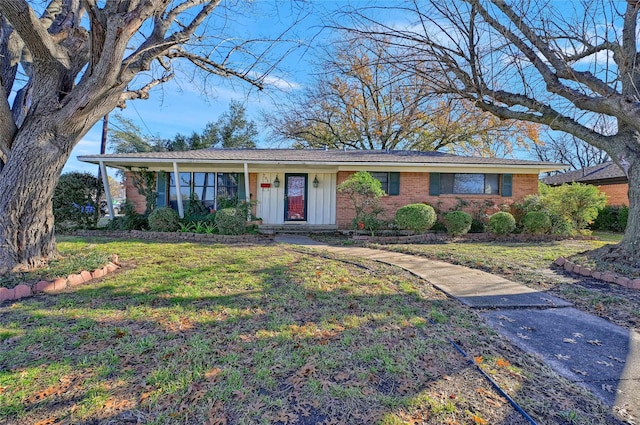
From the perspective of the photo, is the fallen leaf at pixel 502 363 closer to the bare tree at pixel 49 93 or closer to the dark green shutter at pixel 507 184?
the bare tree at pixel 49 93

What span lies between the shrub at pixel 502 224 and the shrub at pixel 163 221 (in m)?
10.5

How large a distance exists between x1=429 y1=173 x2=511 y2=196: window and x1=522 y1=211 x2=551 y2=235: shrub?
1946 mm

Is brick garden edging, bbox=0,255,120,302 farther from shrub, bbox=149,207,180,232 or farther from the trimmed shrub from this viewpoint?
shrub, bbox=149,207,180,232

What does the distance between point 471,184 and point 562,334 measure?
9.72 metres

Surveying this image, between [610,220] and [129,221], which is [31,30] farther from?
[610,220]

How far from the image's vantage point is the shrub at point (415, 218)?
380 inches

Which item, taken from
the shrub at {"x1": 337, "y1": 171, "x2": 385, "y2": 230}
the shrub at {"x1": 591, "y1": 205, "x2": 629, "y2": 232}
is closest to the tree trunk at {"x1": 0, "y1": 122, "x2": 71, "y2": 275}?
the shrub at {"x1": 337, "y1": 171, "x2": 385, "y2": 230}

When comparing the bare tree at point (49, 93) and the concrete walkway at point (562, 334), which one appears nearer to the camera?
the concrete walkway at point (562, 334)

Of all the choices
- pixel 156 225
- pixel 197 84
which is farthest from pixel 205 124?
pixel 197 84

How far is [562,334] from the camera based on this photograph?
3172 mm

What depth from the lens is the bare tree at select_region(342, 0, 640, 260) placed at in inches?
205

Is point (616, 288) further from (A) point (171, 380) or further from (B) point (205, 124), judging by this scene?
(B) point (205, 124)

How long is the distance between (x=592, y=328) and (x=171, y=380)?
4.22 metres

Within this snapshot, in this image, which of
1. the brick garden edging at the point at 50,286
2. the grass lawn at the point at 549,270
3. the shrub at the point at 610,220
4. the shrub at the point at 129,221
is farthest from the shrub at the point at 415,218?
the shrub at the point at 610,220
